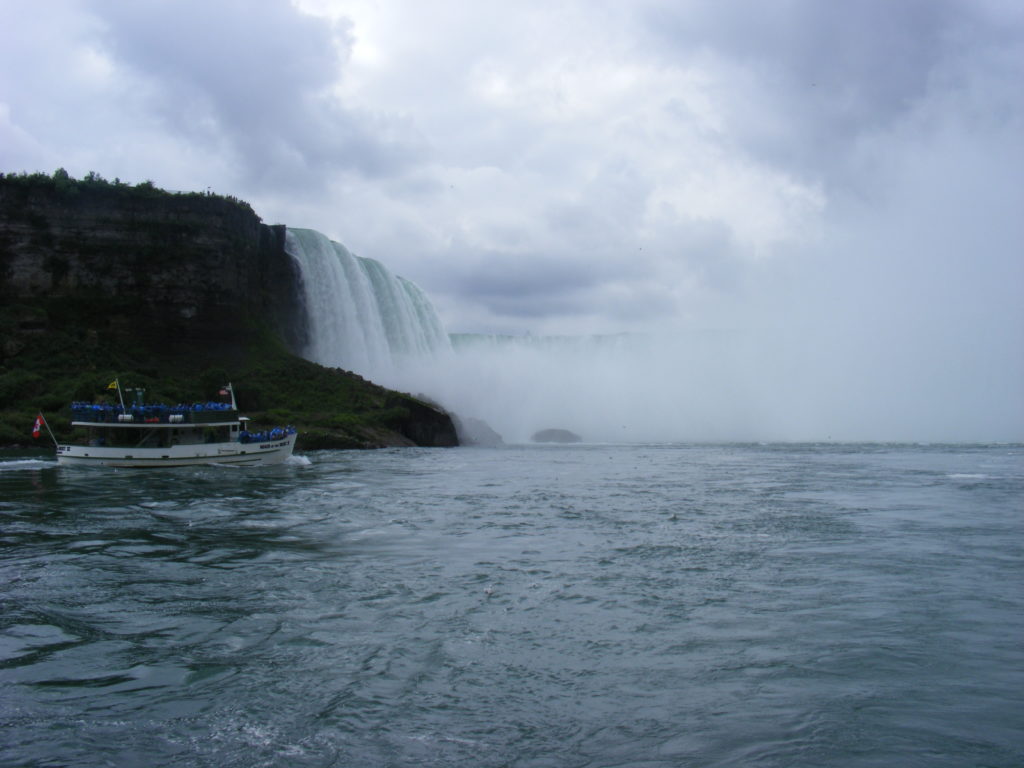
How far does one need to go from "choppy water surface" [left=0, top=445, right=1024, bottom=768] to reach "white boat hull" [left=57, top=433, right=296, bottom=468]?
1383cm

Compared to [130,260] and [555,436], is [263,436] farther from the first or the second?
[555,436]

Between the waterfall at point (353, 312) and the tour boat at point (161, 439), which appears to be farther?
the waterfall at point (353, 312)

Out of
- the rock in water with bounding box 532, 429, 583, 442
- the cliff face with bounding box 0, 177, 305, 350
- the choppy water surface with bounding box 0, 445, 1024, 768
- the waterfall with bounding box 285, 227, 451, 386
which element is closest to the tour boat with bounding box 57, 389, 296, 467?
the choppy water surface with bounding box 0, 445, 1024, 768

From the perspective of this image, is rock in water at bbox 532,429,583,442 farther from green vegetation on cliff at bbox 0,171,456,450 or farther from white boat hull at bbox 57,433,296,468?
white boat hull at bbox 57,433,296,468

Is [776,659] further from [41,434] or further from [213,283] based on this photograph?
[213,283]

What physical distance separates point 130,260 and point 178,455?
30.5 meters

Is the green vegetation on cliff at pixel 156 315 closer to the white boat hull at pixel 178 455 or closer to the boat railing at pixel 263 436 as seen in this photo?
the boat railing at pixel 263 436

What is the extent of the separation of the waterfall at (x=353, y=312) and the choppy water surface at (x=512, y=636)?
155 ft

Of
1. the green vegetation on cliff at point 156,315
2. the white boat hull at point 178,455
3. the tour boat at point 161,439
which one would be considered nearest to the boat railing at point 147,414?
the tour boat at point 161,439

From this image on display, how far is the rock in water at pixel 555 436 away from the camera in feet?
227

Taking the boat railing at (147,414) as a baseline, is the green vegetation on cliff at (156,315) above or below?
above

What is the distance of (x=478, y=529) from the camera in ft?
63.0

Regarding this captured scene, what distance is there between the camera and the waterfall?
69.2 meters

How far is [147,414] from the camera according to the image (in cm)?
3716
